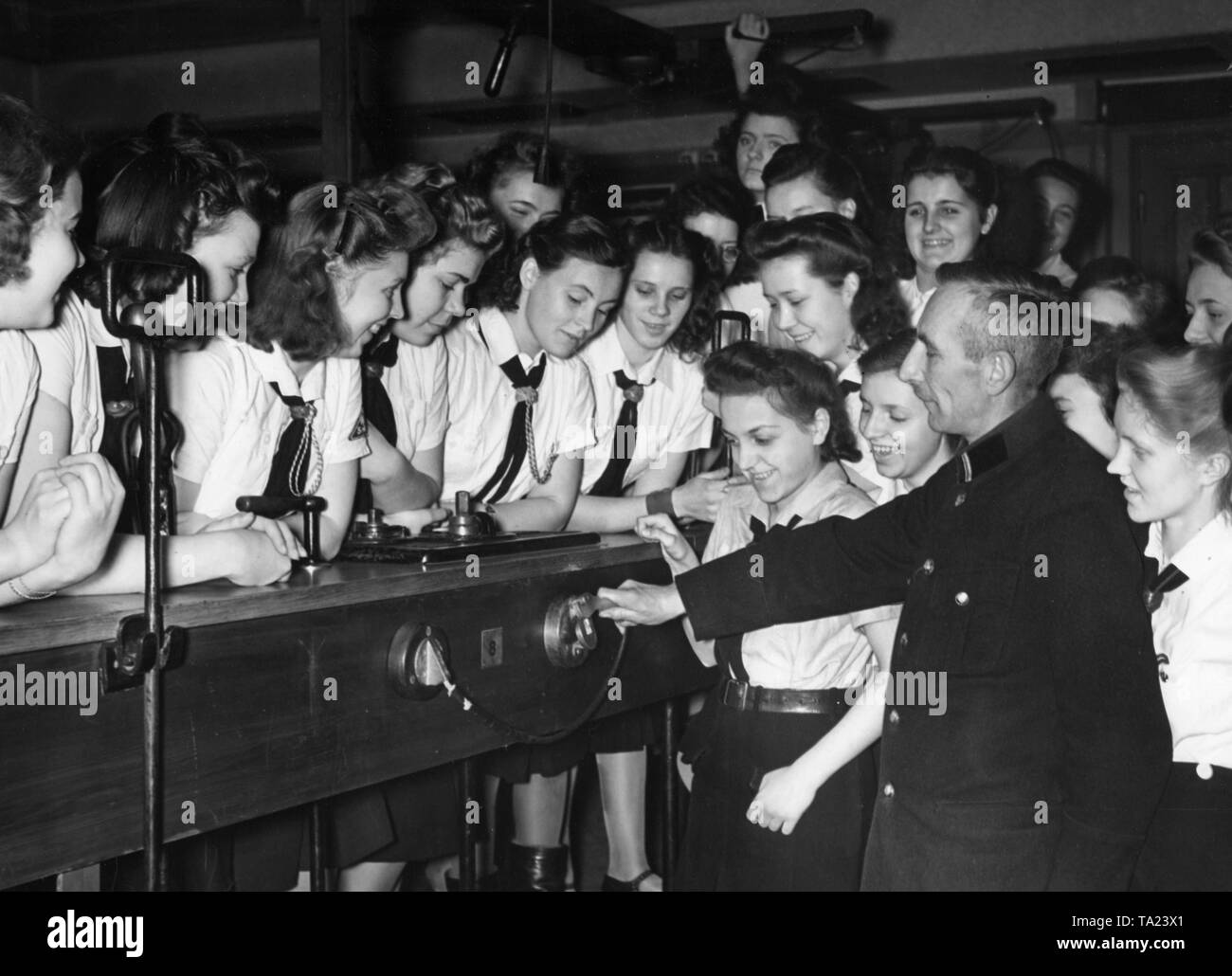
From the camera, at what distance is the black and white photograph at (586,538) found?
5.79ft

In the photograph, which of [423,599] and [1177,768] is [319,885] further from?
[1177,768]

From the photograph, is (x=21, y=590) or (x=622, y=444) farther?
(x=622, y=444)

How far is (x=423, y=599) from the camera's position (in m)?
2.07

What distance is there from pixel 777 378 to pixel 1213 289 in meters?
1.21

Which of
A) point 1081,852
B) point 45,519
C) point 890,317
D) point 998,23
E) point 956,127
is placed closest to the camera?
point 45,519

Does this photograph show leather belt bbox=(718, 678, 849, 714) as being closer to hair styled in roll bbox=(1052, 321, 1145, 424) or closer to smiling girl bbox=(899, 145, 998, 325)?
hair styled in roll bbox=(1052, 321, 1145, 424)

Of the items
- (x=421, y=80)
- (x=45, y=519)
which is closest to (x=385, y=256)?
(x=45, y=519)

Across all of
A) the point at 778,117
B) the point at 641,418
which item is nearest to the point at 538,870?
the point at 641,418

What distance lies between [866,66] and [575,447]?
12.9 feet

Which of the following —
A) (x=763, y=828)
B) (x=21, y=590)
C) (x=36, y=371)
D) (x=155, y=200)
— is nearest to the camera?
(x=21, y=590)

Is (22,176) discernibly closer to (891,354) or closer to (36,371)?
(36,371)

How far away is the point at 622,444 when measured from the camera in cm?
335

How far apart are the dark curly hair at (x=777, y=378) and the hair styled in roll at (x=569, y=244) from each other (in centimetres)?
61

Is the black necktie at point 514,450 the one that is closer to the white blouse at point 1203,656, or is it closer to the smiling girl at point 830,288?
the smiling girl at point 830,288
